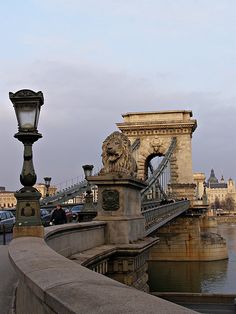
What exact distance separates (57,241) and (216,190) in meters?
191

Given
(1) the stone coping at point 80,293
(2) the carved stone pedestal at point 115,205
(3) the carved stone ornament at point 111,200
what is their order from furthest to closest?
(3) the carved stone ornament at point 111,200 → (2) the carved stone pedestal at point 115,205 → (1) the stone coping at point 80,293

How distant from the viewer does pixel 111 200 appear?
37.1ft

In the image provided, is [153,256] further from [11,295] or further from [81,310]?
[81,310]

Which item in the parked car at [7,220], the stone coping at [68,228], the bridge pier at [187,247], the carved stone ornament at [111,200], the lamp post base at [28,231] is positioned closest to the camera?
the lamp post base at [28,231]

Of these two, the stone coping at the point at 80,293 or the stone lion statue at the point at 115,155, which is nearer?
the stone coping at the point at 80,293

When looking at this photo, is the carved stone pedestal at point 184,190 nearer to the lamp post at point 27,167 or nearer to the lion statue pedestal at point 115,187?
the lion statue pedestal at point 115,187

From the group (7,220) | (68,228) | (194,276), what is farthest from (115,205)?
(194,276)

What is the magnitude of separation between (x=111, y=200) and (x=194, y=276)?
2390 cm

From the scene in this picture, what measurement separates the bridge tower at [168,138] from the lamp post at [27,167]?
41.4 m

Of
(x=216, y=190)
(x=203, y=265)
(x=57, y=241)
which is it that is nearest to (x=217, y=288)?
(x=203, y=265)

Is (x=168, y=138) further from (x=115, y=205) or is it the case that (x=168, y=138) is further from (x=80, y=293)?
(x=80, y=293)

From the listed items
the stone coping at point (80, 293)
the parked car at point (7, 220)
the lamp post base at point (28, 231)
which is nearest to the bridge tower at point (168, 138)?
the parked car at point (7, 220)

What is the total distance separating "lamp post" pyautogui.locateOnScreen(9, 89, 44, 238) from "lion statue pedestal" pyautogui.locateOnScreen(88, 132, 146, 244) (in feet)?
14.0

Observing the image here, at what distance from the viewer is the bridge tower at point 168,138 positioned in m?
48.7
